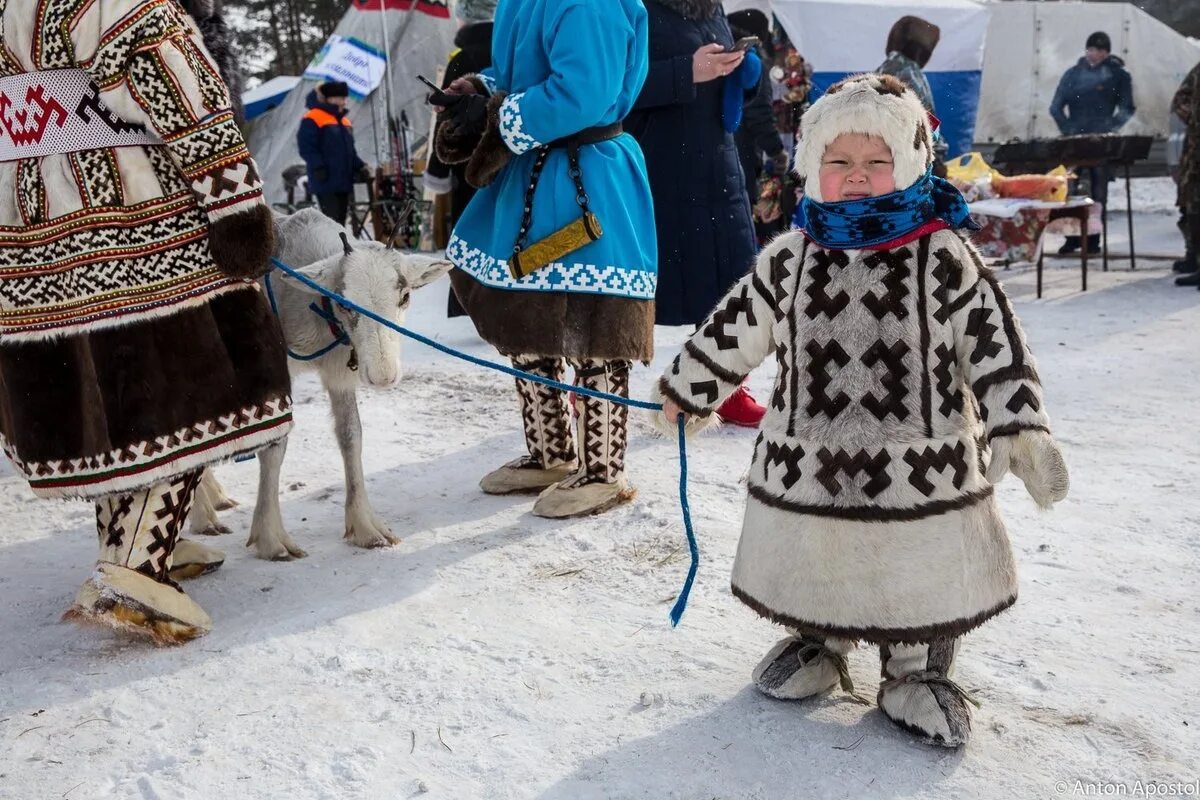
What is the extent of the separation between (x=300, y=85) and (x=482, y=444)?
14.2m

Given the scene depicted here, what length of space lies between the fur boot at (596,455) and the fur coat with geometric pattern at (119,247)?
52.2 inches

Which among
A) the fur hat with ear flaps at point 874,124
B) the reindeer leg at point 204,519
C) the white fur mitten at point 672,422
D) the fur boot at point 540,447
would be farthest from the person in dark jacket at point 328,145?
the fur hat with ear flaps at point 874,124

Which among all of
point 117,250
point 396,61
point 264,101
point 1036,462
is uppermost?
point 396,61

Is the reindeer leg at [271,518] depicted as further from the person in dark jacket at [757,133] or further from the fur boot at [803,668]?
the person in dark jacket at [757,133]

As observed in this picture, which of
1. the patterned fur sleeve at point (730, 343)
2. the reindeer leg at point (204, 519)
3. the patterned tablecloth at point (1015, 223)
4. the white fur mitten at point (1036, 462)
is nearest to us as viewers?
the white fur mitten at point (1036, 462)

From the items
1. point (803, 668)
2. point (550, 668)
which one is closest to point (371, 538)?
point (550, 668)

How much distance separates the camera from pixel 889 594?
214 centimetres

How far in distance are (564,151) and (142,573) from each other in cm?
185

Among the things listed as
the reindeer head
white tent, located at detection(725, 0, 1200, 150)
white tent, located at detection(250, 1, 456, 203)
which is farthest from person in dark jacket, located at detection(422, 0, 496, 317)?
white tent, located at detection(725, 0, 1200, 150)

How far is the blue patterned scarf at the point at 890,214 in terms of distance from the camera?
7.08ft

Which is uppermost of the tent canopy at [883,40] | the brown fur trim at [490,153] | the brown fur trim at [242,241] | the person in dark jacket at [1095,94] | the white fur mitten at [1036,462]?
the tent canopy at [883,40]

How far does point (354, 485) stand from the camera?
3.50m

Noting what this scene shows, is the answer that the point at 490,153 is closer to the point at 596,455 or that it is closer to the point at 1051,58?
the point at 596,455

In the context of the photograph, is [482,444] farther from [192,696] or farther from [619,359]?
[192,696]
